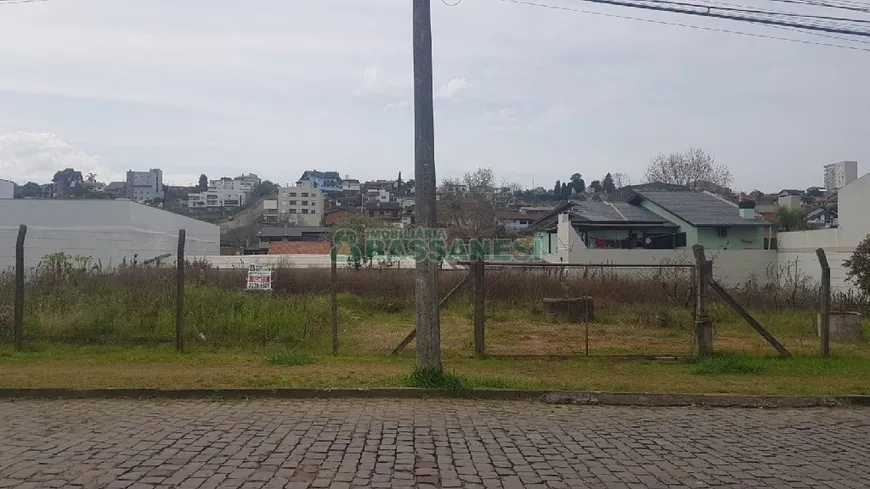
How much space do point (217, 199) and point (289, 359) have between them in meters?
112

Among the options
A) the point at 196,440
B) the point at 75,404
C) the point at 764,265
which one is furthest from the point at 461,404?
the point at 764,265

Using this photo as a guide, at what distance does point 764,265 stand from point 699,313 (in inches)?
1121

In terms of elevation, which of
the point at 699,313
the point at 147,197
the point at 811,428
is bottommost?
the point at 811,428

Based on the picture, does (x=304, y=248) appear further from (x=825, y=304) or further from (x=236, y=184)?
(x=236, y=184)

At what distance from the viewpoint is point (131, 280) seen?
13.3 metres

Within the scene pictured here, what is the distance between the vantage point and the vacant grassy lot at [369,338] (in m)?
9.04

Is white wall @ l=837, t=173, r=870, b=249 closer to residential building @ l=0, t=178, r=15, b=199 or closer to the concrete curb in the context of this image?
the concrete curb

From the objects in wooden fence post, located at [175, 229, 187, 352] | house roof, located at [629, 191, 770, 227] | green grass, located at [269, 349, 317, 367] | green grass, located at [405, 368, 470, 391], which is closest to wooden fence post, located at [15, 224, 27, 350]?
wooden fence post, located at [175, 229, 187, 352]

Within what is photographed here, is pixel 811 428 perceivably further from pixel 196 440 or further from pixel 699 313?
pixel 196 440

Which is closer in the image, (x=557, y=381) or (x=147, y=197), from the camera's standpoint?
(x=557, y=381)

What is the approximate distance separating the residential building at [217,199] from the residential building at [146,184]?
8828 mm

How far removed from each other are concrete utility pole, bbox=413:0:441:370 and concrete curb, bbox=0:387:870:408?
0.73 m

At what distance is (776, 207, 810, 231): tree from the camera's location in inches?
1772

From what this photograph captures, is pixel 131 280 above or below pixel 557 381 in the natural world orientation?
above
